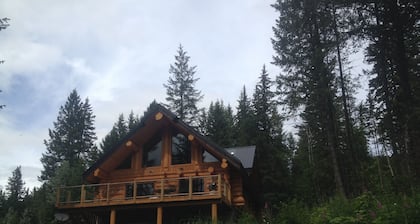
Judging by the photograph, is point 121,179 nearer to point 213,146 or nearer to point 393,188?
point 213,146

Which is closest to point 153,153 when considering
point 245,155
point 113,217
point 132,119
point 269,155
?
point 113,217

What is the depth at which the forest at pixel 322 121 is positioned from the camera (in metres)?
12.9

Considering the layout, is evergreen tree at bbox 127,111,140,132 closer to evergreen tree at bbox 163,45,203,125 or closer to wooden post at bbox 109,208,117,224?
evergreen tree at bbox 163,45,203,125

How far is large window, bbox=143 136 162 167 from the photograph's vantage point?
1969 centimetres

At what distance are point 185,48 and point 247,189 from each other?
23352 millimetres

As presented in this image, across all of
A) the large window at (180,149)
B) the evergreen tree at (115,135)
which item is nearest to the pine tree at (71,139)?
the evergreen tree at (115,135)

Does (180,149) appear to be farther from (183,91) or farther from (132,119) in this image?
(132,119)

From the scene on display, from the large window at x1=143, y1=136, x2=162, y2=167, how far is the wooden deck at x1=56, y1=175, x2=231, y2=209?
1.28 m

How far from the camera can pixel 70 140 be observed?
4375 centimetres

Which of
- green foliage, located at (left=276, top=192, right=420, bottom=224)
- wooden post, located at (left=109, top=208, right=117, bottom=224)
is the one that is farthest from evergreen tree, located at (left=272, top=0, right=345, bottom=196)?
wooden post, located at (left=109, top=208, right=117, bottom=224)

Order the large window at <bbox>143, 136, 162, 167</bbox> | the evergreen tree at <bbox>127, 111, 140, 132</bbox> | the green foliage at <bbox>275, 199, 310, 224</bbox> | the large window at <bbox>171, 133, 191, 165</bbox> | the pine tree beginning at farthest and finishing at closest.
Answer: the evergreen tree at <bbox>127, 111, 140, 132</bbox> → the pine tree → the large window at <bbox>143, 136, 162, 167</bbox> → the large window at <bbox>171, 133, 191, 165</bbox> → the green foliage at <bbox>275, 199, 310, 224</bbox>

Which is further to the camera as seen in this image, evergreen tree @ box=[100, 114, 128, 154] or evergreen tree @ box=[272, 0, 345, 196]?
evergreen tree @ box=[100, 114, 128, 154]

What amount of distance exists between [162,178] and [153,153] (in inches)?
58.9

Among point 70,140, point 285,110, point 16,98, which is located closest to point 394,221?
point 285,110
